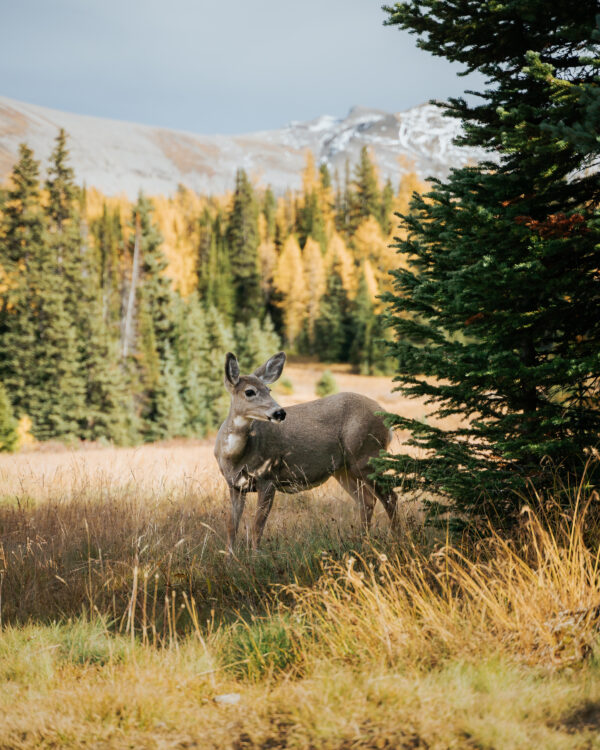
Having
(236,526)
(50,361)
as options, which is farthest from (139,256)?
(236,526)

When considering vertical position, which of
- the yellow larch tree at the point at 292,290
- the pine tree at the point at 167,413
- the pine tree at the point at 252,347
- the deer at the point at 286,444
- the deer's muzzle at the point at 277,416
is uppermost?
the yellow larch tree at the point at 292,290

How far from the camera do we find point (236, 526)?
5426 millimetres

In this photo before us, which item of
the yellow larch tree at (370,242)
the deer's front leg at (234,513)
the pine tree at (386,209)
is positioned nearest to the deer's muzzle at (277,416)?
the deer's front leg at (234,513)

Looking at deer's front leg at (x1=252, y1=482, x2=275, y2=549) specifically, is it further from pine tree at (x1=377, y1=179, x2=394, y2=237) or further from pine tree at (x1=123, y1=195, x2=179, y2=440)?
pine tree at (x1=377, y1=179, x2=394, y2=237)

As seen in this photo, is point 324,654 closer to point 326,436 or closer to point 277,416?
point 277,416

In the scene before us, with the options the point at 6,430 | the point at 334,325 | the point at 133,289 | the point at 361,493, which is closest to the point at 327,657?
the point at 361,493

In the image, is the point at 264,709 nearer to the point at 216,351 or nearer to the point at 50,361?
the point at 50,361

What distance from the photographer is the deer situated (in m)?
5.45

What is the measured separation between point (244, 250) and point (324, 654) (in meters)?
70.2

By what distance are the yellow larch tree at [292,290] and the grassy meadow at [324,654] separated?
2484 inches

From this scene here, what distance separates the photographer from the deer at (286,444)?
17.9ft

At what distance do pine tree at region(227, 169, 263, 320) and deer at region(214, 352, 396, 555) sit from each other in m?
60.1

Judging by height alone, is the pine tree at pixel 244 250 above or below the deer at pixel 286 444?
above

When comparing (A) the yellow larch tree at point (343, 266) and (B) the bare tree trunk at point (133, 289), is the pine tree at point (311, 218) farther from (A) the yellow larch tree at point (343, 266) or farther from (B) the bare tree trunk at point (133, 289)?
(B) the bare tree trunk at point (133, 289)
